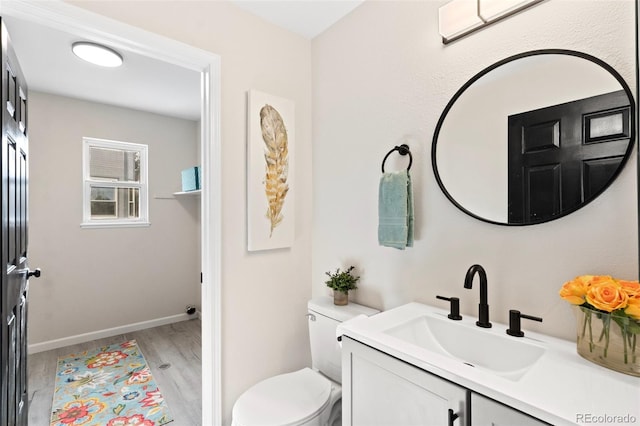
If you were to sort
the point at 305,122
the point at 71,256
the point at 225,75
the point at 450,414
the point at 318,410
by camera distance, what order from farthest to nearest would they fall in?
the point at 71,256 → the point at 305,122 → the point at 225,75 → the point at 318,410 → the point at 450,414

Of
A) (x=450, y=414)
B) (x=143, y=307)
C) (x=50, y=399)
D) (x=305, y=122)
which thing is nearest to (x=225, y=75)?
(x=305, y=122)

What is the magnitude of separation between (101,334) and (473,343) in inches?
138

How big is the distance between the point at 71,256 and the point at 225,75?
2.57 meters

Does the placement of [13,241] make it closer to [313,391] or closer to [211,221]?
[211,221]

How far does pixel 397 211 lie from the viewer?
1426mm

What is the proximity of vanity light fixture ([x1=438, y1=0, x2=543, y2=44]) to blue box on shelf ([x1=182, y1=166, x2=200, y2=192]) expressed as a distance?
249 centimetres

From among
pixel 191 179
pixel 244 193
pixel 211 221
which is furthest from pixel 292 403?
pixel 191 179

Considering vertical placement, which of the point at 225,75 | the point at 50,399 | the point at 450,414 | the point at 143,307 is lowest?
the point at 50,399

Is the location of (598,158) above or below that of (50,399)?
above

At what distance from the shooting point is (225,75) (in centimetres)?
167

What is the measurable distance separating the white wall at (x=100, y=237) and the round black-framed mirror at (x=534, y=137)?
315 centimetres

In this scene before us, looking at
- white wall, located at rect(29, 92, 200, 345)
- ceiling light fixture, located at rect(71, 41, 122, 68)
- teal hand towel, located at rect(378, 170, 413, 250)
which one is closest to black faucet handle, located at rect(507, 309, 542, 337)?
teal hand towel, located at rect(378, 170, 413, 250)

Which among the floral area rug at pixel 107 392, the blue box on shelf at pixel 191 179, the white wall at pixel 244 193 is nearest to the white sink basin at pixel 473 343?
the white wall at pixel 244 193

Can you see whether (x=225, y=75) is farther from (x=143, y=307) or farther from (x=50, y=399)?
(x=143, y=307)
